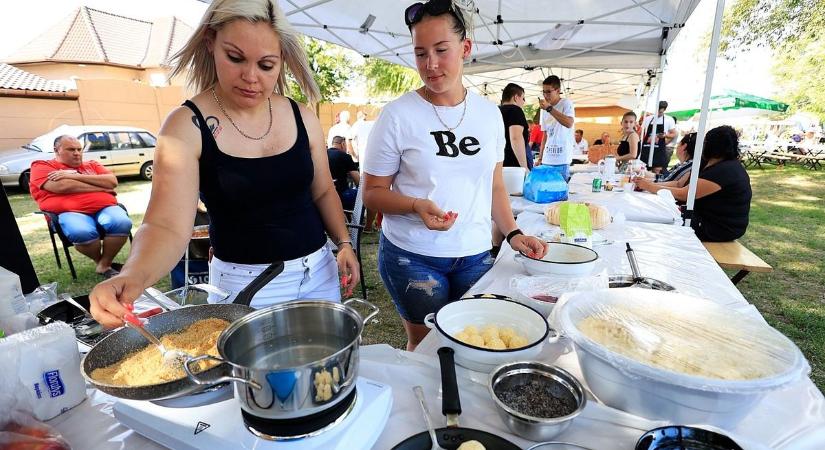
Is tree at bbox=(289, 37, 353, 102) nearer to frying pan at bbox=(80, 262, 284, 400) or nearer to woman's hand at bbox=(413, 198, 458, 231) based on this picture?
woman's hand at bbox=(413, 198, 458, 231)

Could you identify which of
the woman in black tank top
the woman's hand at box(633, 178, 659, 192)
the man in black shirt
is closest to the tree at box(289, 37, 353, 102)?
the woman in black tank top

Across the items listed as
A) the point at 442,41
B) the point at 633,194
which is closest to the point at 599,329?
the point at 442,41

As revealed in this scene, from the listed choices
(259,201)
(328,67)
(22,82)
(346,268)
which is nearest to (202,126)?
(259,201)

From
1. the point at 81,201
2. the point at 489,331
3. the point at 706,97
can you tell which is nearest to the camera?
the point at 489,331

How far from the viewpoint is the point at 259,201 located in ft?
4.58

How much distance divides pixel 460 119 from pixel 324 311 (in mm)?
1169

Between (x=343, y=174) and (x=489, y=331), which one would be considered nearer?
(x=489, y=331)

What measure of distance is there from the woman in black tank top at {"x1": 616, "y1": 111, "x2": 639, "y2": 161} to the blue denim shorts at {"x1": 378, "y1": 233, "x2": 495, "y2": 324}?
652 cm

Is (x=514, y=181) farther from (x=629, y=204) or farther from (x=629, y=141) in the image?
(x=629, y=141)

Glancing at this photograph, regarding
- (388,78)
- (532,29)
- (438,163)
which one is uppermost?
(388,78)

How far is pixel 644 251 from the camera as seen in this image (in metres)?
2.00

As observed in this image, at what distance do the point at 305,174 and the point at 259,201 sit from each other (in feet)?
0.67

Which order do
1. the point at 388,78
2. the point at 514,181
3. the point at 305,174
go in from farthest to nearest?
the point at 388,78 < the point at 514,181 < the point at 305,174

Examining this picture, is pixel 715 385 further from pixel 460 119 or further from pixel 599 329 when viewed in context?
pixel 460 119
